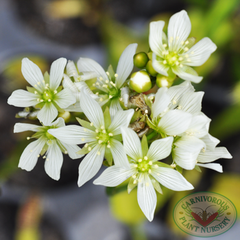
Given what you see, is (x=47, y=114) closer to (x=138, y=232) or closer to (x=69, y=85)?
(x=69, y=85)

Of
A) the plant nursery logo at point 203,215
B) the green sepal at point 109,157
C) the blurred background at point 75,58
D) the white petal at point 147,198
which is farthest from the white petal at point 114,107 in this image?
the blurred background at point 75,58

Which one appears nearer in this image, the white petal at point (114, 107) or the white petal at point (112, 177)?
the white petal at point (112, 177)

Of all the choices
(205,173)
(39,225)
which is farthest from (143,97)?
(39,225)

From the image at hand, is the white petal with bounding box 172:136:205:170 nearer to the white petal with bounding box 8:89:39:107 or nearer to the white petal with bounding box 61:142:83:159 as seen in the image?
the white petal with bounding box 61:142:83:159

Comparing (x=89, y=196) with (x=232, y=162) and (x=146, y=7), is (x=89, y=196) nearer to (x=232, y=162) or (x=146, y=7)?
(x=232, y=162)

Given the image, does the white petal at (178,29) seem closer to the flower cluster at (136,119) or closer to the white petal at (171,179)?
the flower cluster at (136,119)
